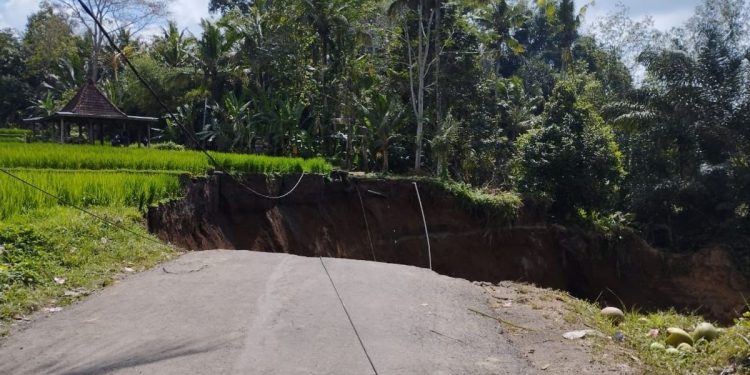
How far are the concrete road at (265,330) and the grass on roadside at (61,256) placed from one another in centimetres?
37

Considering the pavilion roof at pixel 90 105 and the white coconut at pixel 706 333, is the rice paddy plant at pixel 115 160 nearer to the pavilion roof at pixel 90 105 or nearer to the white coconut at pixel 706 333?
the pavilion roof at pixel 90 105

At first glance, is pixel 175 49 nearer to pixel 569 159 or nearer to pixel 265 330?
pixel 569 159

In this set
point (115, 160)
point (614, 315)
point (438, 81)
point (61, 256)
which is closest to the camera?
point (614, 315)

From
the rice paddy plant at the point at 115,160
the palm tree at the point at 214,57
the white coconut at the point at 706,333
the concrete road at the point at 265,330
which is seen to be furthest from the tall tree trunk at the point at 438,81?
the white coconut at the point at 706,333

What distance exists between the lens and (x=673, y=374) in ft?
16.5

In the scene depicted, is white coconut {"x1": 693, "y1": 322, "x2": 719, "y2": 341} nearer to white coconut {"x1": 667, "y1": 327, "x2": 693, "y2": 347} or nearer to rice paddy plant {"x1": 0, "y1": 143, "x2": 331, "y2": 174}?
white coconut {"x1": 667, "y1": 327, "x2": 693, "y2": 347}

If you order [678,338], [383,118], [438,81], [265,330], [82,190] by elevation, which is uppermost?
[438,81]

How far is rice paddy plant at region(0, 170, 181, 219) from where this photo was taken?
1007cm

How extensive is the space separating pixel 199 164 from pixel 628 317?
39.6 ft

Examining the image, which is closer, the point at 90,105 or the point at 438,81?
the point at 90,105

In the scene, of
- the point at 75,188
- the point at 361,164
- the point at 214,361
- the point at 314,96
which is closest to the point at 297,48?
the point at 314,96

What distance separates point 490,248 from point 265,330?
1831 centimetres

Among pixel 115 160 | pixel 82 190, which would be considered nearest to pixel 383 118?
pixel 115 160

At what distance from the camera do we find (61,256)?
8.53 meters
